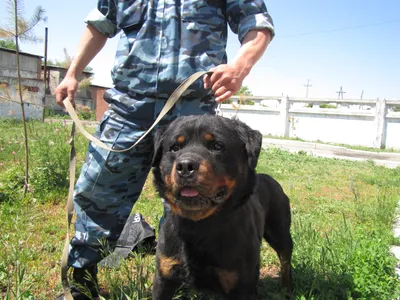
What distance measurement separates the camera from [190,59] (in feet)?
8.09

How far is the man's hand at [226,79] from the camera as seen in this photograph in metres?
2.20

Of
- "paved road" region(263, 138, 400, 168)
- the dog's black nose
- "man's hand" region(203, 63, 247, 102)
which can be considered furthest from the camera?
"paved road" region(263, 138, 400, 168)

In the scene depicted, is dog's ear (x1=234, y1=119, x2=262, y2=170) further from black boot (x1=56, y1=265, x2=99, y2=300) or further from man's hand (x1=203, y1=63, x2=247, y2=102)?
black boot (x1=56, y1=265, x2=99, y2=300)

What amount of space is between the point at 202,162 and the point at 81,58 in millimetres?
1365

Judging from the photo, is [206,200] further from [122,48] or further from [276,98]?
[276,98]

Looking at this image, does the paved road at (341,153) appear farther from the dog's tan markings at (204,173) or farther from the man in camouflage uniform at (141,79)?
the dog's tan markings at (204,173)

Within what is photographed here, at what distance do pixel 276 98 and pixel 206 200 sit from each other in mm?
23520

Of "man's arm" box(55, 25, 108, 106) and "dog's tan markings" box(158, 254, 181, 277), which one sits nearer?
"dog's tan markings" box(158, 254, 181, 277)

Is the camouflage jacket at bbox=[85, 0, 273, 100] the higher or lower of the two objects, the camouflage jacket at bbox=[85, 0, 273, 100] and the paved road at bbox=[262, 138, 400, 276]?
the higher

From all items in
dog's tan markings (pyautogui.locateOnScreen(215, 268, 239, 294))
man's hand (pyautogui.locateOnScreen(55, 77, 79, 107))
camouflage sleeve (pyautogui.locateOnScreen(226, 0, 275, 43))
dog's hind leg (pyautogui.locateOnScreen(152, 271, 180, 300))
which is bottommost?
dog's hind leg (pyautogui.locateOnScreen(152, 271, 180, 300))

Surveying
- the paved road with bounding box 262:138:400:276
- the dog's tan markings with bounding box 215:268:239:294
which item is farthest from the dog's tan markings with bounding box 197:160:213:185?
the paved road with bounding box 262:138:400:276

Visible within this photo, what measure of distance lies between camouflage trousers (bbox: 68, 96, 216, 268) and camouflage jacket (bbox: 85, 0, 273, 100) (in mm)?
131

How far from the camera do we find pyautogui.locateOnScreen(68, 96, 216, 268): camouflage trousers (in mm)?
2533

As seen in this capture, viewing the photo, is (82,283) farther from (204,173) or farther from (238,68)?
(238,68)
